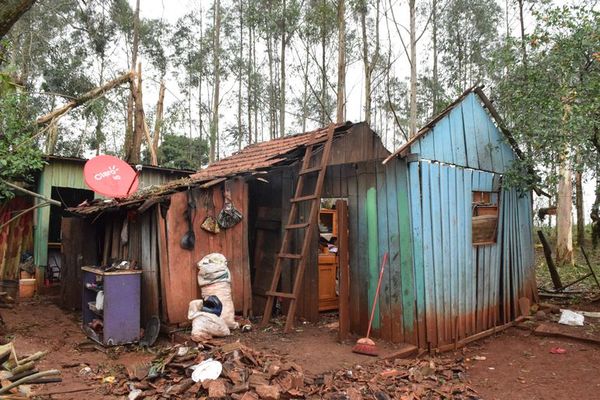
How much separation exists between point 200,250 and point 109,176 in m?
2.39

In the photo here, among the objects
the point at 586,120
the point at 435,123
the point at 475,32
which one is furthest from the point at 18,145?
the point at 475,32

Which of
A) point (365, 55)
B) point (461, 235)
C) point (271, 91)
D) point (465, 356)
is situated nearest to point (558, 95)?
point (461, 235)

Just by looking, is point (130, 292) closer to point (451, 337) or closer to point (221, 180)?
point (221, 180)

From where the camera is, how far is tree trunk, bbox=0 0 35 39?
374 cm

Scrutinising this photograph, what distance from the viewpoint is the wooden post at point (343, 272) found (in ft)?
20.1

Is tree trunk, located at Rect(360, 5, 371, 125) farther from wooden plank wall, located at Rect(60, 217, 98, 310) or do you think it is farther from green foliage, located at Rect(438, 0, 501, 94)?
wooden plank wall, located at Rect(60, 217, 98, 310)

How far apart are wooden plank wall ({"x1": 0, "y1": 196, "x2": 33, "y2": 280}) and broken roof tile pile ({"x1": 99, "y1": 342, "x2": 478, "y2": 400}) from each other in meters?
7.14

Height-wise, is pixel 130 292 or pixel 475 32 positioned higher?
pixel 475 32

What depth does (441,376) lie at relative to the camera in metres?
5.38

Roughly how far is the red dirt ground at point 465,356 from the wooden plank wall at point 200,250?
0.83m

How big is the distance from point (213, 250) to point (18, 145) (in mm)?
3629

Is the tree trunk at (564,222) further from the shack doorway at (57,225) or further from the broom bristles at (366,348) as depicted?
the shack doorway at (57,225)

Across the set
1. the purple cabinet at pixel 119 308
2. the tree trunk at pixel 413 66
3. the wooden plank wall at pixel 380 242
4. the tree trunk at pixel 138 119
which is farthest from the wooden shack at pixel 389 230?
the tree trunk at pixel 413 66

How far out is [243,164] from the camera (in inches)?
332
